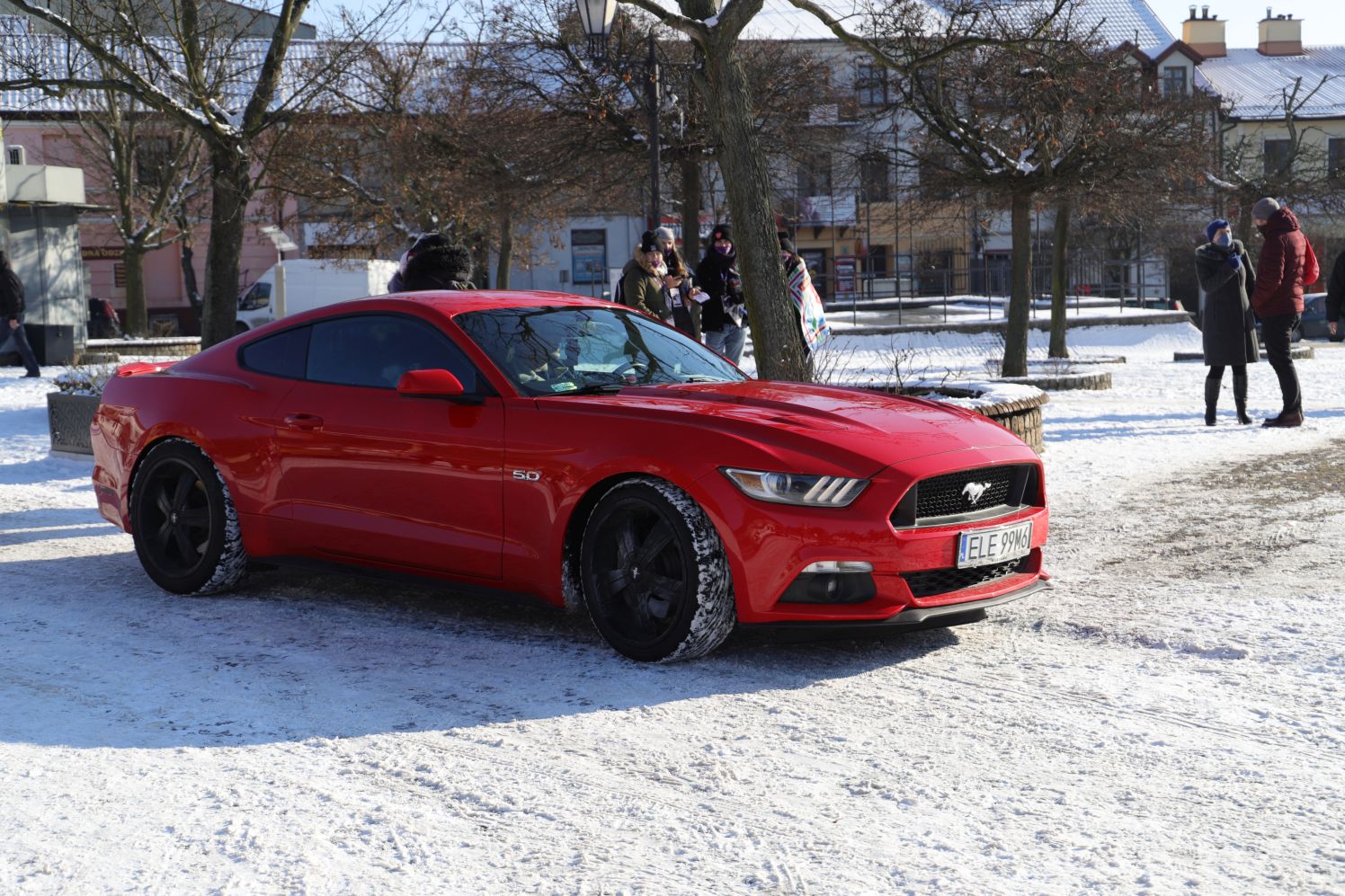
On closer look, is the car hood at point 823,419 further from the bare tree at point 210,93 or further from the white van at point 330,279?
the white van at point 330,279

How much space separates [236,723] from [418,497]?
1527 millimetres

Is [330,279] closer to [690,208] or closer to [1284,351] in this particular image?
[690,208]

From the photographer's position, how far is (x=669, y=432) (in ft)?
18.0

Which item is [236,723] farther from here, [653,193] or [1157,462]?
[653,193]

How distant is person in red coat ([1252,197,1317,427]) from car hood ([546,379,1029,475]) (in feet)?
25.7

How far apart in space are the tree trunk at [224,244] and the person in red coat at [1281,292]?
939cm

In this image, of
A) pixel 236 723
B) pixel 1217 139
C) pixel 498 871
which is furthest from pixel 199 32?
pixel 1217 139

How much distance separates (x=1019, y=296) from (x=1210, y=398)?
7.60 meters

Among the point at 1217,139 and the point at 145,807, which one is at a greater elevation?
the point at 1217,139

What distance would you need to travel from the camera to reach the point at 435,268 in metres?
10.1

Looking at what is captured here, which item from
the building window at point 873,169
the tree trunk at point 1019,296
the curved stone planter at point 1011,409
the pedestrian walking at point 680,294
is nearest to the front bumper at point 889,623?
the curved stone planter at point 1011,409

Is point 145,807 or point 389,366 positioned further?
point 389,366

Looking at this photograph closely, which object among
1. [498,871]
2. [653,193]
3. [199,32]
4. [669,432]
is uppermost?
[199,32]

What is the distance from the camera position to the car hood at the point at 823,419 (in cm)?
539
